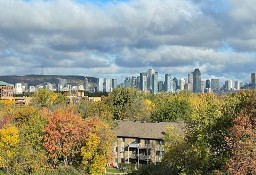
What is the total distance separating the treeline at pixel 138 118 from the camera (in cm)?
2716

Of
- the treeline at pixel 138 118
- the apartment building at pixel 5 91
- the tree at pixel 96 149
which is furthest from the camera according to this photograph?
the apartment building at pixel 5 91

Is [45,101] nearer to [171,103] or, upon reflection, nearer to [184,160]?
[171,103]

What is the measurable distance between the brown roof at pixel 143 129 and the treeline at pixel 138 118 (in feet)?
8.96

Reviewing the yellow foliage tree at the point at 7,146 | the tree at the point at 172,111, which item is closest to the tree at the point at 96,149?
the yellow foliage tree at the point at 7,146

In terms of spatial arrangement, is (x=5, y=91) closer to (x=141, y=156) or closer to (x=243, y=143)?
(x=141, y=156)

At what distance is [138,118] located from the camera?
311 ft

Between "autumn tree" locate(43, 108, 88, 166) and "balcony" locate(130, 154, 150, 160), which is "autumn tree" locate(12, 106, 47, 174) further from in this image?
"balcony" locate(130, 154, 150, 160)

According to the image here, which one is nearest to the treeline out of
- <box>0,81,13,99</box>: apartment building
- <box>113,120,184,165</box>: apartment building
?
<box>113,120,184,165</box>: apartment building

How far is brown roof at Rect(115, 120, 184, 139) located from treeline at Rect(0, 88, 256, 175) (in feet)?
8.96

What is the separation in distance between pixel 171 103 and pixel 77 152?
3967 cm

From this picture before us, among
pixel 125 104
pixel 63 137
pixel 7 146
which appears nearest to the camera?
pixel 7 146

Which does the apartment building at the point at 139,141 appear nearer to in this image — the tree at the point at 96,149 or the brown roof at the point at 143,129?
the brown roof at the point at 143,129

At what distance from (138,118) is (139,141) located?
25.1 metres

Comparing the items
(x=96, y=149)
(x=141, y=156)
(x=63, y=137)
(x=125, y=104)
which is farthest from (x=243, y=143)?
(x=125, y=104)
